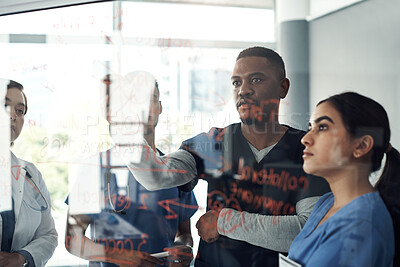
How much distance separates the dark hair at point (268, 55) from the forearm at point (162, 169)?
0.26 meters

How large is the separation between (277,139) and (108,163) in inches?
16.6

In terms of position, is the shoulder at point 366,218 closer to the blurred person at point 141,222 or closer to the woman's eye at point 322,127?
the woman's eye at point 322,127

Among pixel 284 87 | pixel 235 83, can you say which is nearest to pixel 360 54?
pixel 284 87

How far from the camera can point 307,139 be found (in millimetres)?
796

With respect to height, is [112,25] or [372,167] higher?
[112,25]

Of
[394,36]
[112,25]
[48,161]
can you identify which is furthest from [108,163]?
[394,36]

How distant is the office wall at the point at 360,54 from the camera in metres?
0.76

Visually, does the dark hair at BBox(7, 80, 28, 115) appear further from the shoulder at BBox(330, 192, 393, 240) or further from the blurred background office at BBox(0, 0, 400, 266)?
the shoulder at BBox(330, 192, 393, 240)

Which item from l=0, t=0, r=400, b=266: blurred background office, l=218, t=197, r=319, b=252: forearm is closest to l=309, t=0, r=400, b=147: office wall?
l=0, t=0, r=400, b=266: blurred background office

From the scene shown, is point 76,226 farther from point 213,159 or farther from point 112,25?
point 112,25

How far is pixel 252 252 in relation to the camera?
33.4 inches

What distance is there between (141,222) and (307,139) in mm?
443

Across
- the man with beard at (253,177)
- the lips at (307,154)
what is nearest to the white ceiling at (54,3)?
the man with beard at (253,177)

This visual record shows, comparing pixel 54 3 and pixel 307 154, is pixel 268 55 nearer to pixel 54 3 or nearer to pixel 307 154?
pixel 307 154
